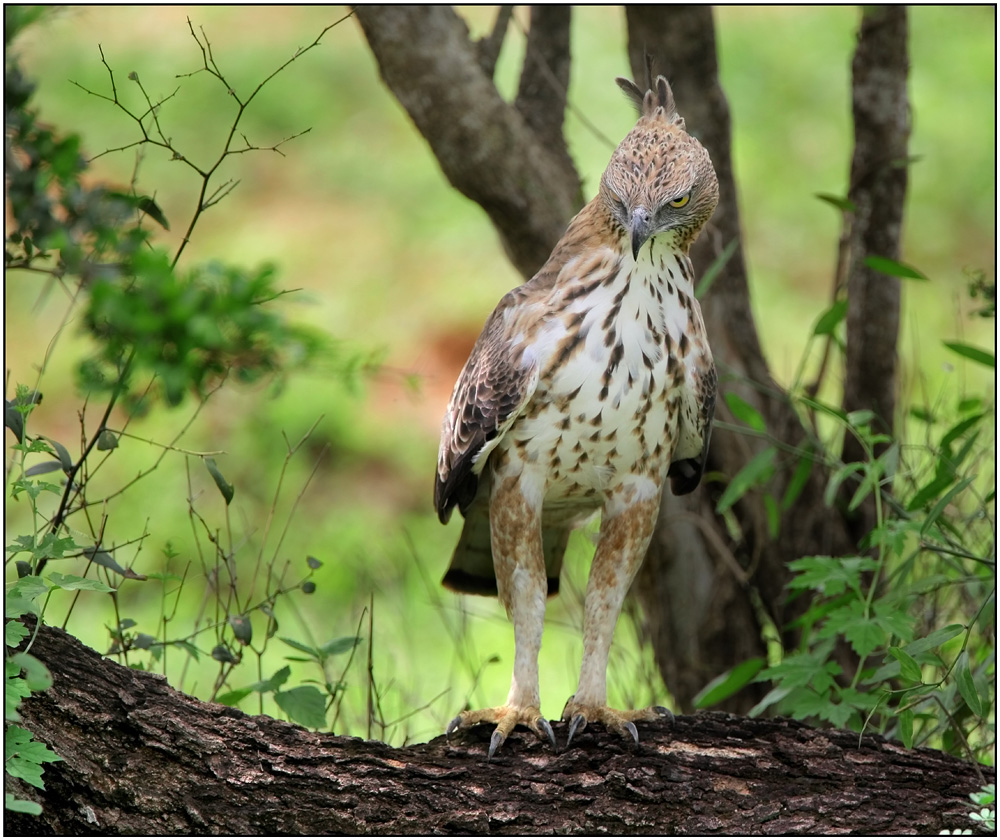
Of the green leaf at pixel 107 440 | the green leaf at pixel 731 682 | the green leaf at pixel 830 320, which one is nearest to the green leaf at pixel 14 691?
the green leaf at pixel 107 440

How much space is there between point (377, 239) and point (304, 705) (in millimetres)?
7672

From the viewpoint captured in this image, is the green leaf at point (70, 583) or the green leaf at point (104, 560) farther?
the green leaf at point (104, 560)

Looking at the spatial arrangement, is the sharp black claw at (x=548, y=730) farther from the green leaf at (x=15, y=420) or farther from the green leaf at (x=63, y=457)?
the green leaf at (x=15, y=420)

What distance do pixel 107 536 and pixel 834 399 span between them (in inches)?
195

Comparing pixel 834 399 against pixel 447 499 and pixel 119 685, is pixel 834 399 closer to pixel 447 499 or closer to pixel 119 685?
pixel 447 499

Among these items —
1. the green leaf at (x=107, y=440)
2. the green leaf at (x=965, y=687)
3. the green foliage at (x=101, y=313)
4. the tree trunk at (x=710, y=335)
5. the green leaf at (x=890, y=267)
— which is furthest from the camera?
the tree trunk at (x=710, y=335)

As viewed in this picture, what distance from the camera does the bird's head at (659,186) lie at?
3170mm

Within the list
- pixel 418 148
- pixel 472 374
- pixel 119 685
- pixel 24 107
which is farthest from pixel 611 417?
pixel 418 148

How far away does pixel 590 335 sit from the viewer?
11.0 feet

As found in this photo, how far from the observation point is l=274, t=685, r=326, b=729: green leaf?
337cm

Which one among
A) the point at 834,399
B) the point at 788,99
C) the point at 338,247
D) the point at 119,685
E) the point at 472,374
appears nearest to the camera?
the point at 119,685

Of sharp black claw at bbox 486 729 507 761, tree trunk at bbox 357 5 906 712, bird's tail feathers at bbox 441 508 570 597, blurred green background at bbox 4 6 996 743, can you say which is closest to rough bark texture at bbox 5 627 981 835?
sharp black claw at bbox 486 729 507 761

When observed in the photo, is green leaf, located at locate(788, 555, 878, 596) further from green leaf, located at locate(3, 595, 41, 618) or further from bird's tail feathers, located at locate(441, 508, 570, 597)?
green leaf, located at locate(3, 595, 41, 618)

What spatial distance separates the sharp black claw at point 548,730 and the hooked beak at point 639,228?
1325 mm
